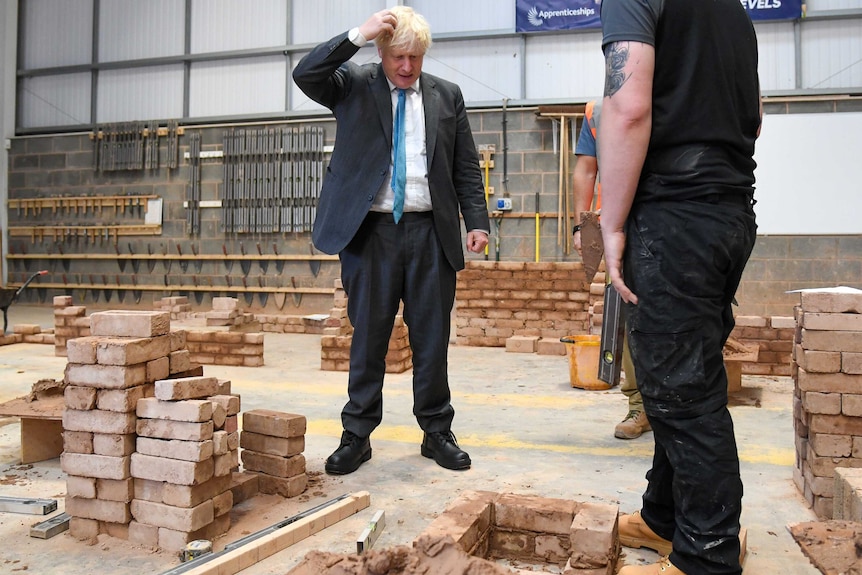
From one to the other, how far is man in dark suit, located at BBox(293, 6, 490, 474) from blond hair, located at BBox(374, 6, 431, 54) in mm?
31

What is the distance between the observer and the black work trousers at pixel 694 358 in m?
1.90

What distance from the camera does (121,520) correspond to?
2555 millimetres

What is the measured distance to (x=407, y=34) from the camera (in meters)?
3.15

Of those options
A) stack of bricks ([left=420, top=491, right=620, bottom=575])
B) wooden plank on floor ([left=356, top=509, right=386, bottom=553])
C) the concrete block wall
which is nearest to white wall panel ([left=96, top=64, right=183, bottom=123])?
the concrete block wall

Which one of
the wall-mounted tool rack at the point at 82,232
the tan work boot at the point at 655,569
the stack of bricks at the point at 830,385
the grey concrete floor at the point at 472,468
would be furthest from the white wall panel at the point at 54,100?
the tan work boot at the point at 655,569

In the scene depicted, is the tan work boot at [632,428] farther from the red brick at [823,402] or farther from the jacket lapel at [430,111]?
the jacket lapel at [430,111]

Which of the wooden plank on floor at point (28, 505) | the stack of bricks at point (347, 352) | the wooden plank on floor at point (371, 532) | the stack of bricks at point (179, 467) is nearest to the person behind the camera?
the wooden plank on floor at point (371, 532)

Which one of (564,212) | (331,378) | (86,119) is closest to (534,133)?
(564,212)

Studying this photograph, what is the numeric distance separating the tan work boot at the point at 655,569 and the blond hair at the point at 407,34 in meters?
2.29

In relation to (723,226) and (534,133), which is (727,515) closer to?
(723,226)

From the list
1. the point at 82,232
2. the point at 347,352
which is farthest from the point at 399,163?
the point at 82,232

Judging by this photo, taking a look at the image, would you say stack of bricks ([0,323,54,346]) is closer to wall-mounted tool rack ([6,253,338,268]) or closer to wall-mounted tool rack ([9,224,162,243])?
wall-mounted tool rack ([6,253,338,268])

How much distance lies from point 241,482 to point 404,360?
3.81m

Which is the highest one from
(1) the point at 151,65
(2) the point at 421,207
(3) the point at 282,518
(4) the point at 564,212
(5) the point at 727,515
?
(1) the point at 151,65
